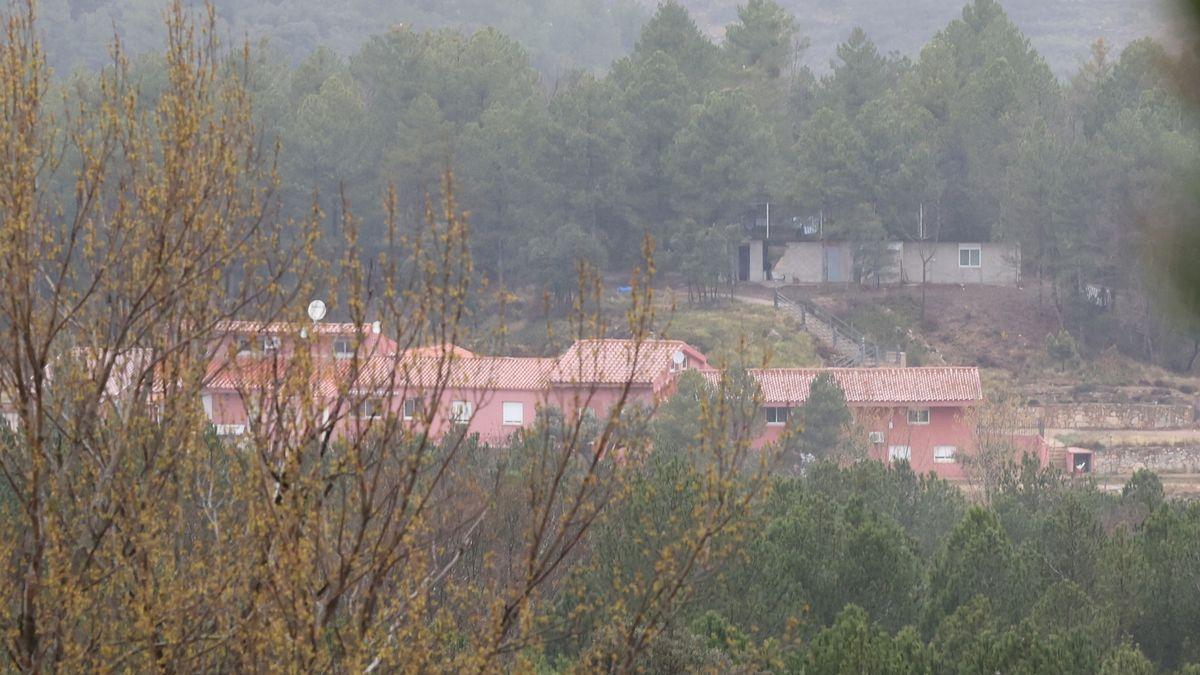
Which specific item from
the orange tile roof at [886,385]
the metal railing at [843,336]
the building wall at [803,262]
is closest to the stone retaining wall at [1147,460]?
the orange tile roof at [886,385]

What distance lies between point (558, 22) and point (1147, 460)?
2280 inches

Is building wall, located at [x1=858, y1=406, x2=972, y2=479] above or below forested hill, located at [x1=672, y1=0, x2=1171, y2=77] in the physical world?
below

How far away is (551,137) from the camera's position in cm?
4216

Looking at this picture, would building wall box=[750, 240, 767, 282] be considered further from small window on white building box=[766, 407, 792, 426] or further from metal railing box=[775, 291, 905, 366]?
small window on white building box=[766, 407, 792, 426]

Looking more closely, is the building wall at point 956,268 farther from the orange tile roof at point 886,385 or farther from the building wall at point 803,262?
the orange tile roof at point 886,385

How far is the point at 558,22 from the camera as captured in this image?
87750 mm

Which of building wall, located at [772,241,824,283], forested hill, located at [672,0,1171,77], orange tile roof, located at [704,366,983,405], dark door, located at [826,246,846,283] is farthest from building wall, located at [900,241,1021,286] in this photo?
forested hill, located at [672,0,1171,77]

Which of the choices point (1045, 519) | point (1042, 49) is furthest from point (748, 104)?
point (1042, 49)

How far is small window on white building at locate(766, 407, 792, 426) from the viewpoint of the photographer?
112 feet

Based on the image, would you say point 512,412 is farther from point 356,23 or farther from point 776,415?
point 356,23

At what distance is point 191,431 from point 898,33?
4197 inches

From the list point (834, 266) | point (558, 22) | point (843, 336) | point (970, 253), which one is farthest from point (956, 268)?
point (558, 22)

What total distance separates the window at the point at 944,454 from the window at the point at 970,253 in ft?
38.1

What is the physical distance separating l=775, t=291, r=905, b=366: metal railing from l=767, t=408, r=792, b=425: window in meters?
6.00
